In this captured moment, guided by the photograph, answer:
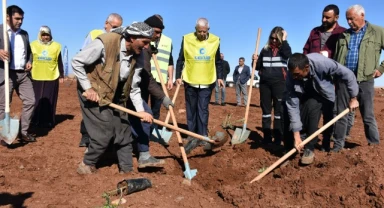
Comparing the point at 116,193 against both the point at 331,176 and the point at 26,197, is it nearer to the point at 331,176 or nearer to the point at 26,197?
the point at 26,197

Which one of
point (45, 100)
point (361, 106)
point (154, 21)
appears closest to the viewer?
point (361, 106)

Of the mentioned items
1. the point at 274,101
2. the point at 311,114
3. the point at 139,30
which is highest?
the point at 139,30

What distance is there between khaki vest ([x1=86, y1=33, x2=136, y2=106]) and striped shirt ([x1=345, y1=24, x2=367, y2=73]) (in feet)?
9.59

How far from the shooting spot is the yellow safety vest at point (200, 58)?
6406mm

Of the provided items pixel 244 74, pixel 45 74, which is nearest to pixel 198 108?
pixel 45 74

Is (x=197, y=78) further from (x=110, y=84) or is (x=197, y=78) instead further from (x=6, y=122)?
(x=6, y=122)

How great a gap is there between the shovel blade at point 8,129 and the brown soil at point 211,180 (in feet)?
0.57

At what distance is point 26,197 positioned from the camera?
388cm

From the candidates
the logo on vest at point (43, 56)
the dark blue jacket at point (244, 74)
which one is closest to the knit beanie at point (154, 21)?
the logo on vest at point (43, 56)

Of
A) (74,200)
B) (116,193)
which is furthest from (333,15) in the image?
(74,200)

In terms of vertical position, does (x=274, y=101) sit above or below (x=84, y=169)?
above

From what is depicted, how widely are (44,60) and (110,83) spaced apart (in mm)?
3926

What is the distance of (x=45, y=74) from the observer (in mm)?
7785

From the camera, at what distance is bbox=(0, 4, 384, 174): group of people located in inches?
171
